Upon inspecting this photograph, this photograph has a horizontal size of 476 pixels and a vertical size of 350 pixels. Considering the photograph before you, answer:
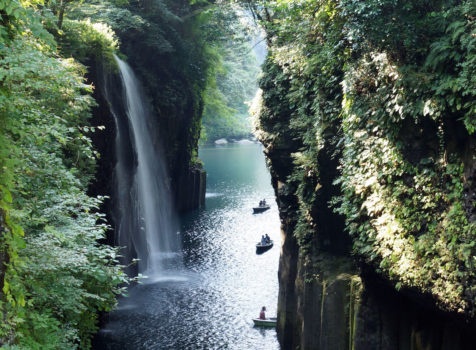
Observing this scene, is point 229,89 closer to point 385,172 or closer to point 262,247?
point 262,247

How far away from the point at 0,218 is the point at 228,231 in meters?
30.0

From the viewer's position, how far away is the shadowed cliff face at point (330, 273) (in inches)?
392

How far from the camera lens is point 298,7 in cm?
1611

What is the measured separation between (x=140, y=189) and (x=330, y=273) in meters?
17.9

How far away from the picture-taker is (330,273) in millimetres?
14344

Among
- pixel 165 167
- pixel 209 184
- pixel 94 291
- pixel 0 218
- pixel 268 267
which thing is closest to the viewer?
pixel 0 218

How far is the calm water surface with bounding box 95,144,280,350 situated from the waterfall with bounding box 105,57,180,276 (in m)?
1.46

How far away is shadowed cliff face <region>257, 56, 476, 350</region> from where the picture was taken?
32.7 feet

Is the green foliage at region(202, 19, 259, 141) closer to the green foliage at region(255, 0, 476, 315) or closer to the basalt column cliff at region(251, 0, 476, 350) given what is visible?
the basalt column cliff at region(251, 0, 476, 350)

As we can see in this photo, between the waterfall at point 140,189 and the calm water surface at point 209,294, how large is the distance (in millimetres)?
1461

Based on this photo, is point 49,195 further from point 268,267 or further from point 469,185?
point 268,267

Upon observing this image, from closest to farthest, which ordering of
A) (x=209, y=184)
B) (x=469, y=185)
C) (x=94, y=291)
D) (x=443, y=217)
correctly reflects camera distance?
(x=469, y=185)
(x=443, y=217)
(x=94, y=291)
(x=209, y=184)

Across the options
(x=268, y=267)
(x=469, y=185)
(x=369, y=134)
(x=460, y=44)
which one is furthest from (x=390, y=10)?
(x=268, y=267)

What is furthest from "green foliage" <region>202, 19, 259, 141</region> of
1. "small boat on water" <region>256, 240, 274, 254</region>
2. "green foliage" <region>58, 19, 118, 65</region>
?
"small boat on water" <region>256, 240, 274, 254</region>
